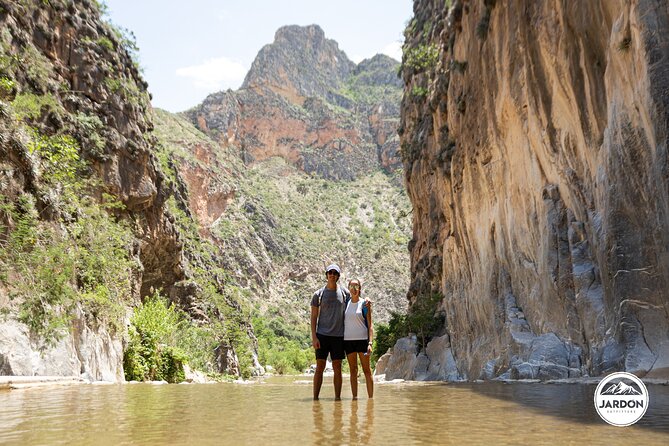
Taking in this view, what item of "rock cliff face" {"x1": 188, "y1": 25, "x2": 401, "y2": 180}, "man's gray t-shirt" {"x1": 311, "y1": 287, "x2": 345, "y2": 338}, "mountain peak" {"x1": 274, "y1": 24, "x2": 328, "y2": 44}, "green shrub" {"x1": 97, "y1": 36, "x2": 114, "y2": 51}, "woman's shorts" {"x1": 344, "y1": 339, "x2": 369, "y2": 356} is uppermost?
"mountain peak" {"x1": 274, "y1": 24, "x2": 328, "y2": 44}

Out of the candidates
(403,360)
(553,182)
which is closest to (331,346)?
(553,182)

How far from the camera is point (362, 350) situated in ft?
25.0

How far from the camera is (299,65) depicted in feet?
557

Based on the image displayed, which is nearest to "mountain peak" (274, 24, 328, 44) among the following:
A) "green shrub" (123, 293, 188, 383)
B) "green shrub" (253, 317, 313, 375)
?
"green shrub" (253, 317, 313, 375)

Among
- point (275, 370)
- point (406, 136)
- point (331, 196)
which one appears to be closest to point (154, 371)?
point (406, 136)

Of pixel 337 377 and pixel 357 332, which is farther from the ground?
pixel 357 332

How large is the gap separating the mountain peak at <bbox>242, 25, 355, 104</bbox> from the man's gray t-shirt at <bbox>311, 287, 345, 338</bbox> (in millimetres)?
148921

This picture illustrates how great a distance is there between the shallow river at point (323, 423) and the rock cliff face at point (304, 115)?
128418 mm

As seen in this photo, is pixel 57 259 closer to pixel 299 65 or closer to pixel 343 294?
pixel 343 294

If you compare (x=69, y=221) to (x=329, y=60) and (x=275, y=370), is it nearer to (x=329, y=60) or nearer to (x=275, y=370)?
(x=275, y=370)

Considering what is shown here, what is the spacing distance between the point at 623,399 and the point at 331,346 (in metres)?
3.91

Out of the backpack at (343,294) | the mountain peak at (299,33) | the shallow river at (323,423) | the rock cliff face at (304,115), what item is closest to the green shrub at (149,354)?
the shallow river at (323,423)

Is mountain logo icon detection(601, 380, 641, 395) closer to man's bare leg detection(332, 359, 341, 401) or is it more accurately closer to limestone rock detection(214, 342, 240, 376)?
man's bare leg detection(332, 359, 341, 401)

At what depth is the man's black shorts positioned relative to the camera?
7.62 metres
